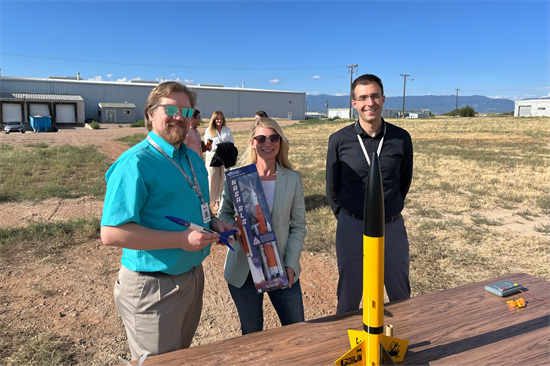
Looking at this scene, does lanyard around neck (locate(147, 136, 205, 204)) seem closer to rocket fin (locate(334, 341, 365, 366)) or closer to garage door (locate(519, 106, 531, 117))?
rocket fin (locate(334, 341, 365, 366))

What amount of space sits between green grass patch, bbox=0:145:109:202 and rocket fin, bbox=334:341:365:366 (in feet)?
30.3

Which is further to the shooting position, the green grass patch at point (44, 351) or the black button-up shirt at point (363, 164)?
the green grass patch at point (44, 351)

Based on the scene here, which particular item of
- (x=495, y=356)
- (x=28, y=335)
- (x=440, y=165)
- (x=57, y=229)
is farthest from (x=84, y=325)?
(x=440, y=165)

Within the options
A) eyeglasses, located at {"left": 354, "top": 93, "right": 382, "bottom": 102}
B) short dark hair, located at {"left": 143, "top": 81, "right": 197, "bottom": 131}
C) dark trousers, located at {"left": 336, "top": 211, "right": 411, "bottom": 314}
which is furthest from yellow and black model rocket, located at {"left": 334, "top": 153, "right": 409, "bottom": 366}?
eyeglasses, located at {"left": 354, "top": 93, "right": 382, "bottom": 102}

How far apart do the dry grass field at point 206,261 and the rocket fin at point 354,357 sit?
2.34m

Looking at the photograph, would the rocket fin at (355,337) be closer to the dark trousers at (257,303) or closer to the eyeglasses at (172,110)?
the dark trousers at (257,303)

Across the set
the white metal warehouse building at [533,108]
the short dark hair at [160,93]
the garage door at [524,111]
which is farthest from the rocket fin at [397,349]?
the garage door at [524,111]

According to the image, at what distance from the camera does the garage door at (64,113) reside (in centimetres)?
4759

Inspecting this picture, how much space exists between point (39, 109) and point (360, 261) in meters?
53.5

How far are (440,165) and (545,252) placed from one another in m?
9.37

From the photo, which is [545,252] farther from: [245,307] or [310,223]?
[245,307]

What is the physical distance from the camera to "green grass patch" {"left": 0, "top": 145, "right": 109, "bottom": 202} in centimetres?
944

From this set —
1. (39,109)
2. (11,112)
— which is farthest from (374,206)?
(39,109)

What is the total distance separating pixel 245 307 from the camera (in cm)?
257
